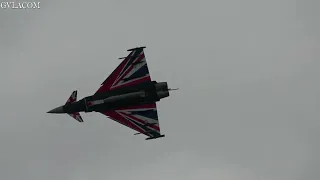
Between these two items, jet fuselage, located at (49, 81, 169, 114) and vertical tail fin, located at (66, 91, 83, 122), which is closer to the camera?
jet fuselage, located at (49, 81, 169, 114)

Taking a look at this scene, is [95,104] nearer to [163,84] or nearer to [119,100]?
[119,100]

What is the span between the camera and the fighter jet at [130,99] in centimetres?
7488

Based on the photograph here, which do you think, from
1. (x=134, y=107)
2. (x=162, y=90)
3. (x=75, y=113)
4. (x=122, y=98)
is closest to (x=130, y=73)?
(x=122, y=98)

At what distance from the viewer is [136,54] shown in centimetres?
7750

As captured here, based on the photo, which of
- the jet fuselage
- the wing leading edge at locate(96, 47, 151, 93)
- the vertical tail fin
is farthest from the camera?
the wing leading edge at locate(96, 47, 151, 93)

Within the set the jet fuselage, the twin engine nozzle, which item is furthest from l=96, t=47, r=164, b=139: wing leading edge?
the twin engine nozzle

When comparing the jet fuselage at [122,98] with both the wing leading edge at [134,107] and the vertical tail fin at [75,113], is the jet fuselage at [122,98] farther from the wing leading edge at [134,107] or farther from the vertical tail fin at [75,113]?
the wing leading edge at [134,107]

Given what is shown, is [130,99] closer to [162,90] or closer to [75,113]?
[162,90]

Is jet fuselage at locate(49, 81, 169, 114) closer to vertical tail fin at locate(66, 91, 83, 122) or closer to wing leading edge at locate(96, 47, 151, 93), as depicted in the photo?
vertical tail fin at locate(66, 91, 83, 122)

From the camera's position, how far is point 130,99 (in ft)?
245

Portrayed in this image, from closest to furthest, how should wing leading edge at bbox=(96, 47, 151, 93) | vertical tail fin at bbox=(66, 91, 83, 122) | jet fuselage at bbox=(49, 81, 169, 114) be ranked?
jet fuselage at bbox=(49, 81, 169, 114), vertical tail fin at bbox=(66, 91, 83, 122), wing leading edge at bbox=(96, 47, 151, 93)

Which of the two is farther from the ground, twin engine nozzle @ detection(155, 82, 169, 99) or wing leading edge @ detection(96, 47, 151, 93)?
wing leading edge @ detection(96, 47, 151, 93)

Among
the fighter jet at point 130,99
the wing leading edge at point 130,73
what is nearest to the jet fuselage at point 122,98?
the fighter jet at point 130,99

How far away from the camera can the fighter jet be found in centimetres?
7488
